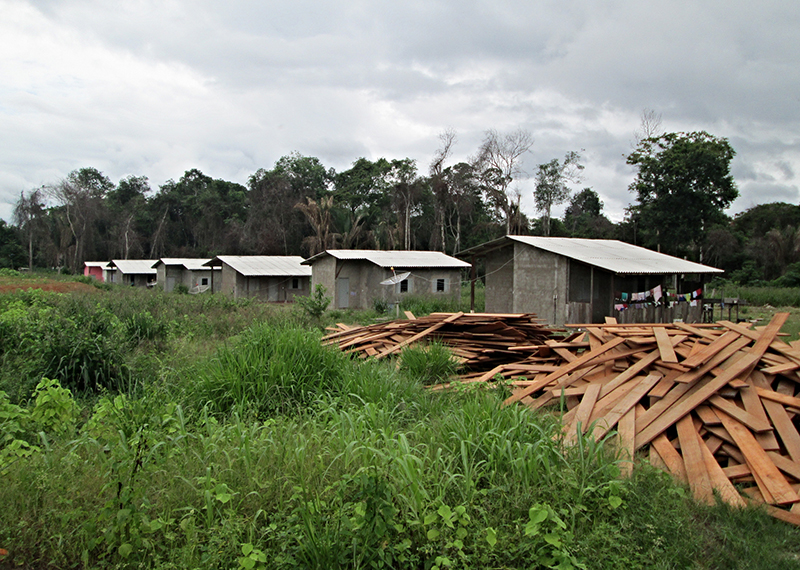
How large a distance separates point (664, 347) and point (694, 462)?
1994 mm

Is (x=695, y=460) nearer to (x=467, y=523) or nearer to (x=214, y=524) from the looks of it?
(x=467, y=523)

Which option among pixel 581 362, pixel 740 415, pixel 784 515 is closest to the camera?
pixel 784 515

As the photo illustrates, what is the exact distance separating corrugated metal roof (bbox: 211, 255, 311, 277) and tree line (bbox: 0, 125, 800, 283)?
12.5 m

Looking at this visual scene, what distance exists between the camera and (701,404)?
18.5ft

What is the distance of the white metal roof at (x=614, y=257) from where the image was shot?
1822 centimetres

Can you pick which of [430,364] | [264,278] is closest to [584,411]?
[430,364]

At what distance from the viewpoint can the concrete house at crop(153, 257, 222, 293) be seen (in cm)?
4131

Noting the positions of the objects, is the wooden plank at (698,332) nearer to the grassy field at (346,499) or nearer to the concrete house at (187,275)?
the grassy field at (346,499)

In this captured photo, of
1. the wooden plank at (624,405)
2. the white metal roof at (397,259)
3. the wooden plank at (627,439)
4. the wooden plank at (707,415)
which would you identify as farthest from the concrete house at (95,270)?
the wooden plank at (707,415)

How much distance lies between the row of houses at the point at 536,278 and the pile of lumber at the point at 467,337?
8.22 meters

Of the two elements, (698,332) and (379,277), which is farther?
(379,277)

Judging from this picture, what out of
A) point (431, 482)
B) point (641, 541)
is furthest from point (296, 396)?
point (641, 541)

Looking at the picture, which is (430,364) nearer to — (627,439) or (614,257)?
(627,439)

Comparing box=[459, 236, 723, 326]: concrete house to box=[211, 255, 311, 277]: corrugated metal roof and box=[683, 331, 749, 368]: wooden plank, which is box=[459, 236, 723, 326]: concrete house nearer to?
box=[683, 331, 749, 368]: wooden plank
